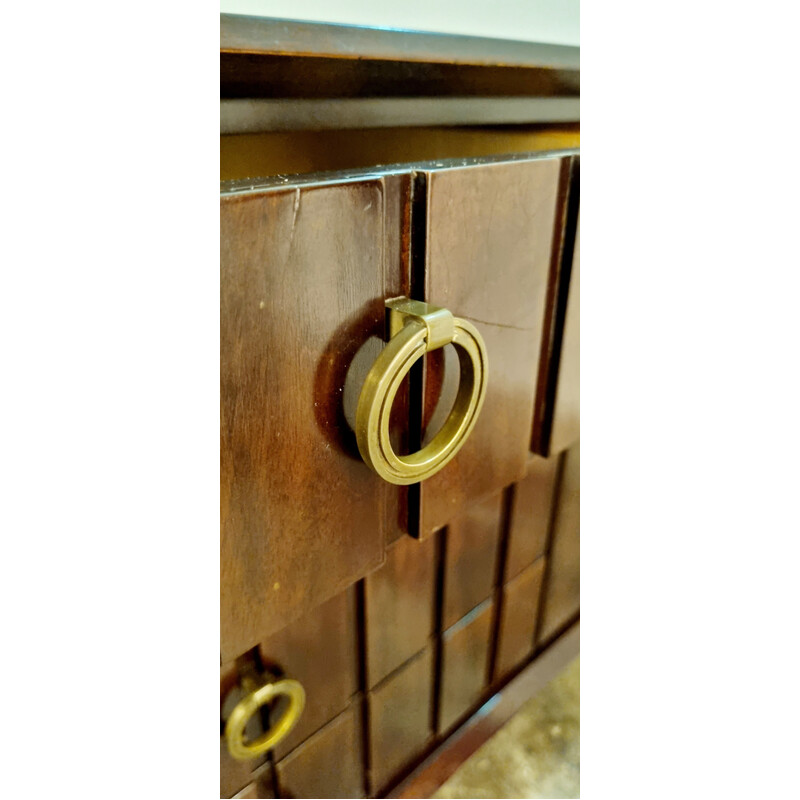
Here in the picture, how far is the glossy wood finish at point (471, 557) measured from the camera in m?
0.63

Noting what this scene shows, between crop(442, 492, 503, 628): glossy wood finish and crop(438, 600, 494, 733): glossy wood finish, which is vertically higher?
crop(442, 492, 503, 628): glossy wood finish

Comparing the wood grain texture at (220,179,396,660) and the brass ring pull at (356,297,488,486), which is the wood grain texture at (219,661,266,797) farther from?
the brass ring pull at (356,297,488,486)

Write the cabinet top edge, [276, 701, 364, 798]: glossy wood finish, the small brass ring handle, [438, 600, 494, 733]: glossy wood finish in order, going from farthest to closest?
[438, 600, 494, 733]: glossy wood finish < [276, 701, 364, 798]: glossy wood finish < the small brass ring handle < the cabinet top edge

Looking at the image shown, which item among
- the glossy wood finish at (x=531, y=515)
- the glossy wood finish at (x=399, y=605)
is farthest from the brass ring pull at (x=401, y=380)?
the glossy wood finish at (x=531, y=515)

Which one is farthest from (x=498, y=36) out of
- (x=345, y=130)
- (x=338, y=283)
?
(x=338, y=283)

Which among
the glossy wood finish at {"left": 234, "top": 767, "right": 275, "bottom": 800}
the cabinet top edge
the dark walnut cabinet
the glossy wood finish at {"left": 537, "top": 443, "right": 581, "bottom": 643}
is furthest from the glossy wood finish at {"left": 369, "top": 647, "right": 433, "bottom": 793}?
the cabinet top edge

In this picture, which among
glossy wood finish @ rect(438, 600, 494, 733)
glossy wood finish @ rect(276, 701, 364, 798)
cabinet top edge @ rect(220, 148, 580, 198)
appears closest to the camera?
cabinet top edge @ rect(220, 148, 580, 198)

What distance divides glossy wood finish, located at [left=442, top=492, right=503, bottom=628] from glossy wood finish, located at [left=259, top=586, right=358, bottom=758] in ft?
0.43

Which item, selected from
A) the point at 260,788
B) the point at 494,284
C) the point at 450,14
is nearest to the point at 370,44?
the point at 450,14

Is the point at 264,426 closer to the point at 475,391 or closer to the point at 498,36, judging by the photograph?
the point at 475,391

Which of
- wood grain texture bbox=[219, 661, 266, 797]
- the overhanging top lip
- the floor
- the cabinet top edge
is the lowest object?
the floor

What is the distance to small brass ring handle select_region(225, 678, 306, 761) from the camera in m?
0.44

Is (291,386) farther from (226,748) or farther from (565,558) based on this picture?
(565,558)

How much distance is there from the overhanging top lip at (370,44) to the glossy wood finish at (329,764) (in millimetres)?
545
